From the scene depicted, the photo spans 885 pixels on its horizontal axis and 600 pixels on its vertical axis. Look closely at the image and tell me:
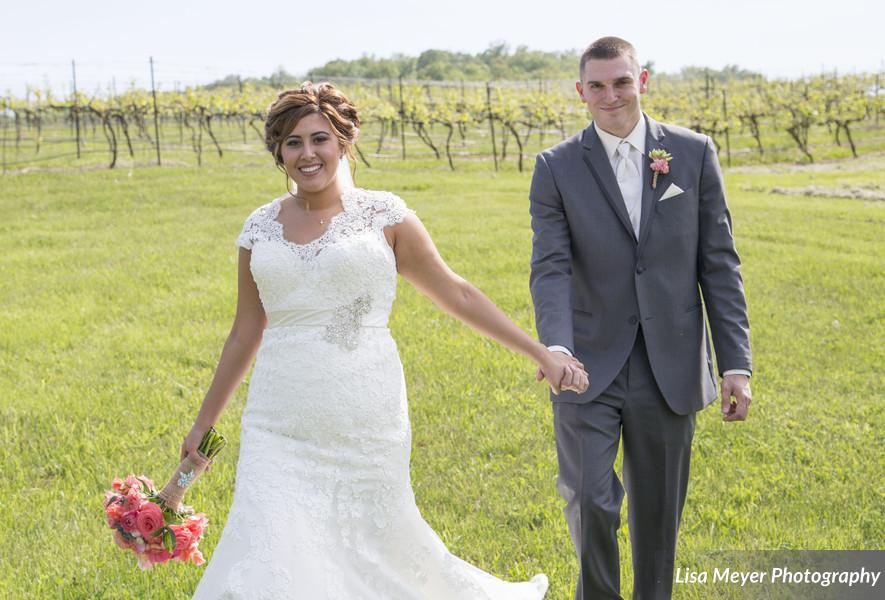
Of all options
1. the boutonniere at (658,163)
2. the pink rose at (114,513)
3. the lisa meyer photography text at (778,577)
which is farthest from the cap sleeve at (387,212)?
the lisa meyer photography text at (778,577)

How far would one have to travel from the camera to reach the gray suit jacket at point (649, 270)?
396cm

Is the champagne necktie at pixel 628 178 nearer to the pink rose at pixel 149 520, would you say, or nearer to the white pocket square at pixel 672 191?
the white pocket square at pixel 672 191

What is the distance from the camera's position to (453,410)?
7586mm

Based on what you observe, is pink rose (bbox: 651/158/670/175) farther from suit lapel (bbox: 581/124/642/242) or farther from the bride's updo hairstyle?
the bride's updo hairstyle

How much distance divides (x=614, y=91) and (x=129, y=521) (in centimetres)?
286

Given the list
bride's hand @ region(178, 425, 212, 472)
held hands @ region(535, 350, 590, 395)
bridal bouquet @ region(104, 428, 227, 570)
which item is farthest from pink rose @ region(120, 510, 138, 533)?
held hands @ region(535, 350, 590, 395)

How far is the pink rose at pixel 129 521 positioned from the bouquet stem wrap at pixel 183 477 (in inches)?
5.6

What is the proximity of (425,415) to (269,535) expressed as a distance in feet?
14.2

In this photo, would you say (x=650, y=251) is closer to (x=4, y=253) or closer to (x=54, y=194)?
(x=4, y=253)

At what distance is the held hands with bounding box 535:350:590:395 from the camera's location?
378 cm

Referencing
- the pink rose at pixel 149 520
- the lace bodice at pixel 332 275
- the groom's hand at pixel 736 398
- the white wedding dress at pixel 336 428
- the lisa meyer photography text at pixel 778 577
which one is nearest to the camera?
the white wedding dress at pixel 336 428

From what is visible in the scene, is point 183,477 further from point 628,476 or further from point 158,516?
point 628,476

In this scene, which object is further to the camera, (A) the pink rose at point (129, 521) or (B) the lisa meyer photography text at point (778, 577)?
(B) the lisa meyer photography text at point (778, 577)

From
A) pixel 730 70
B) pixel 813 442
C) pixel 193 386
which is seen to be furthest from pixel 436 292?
pixel 730 70
